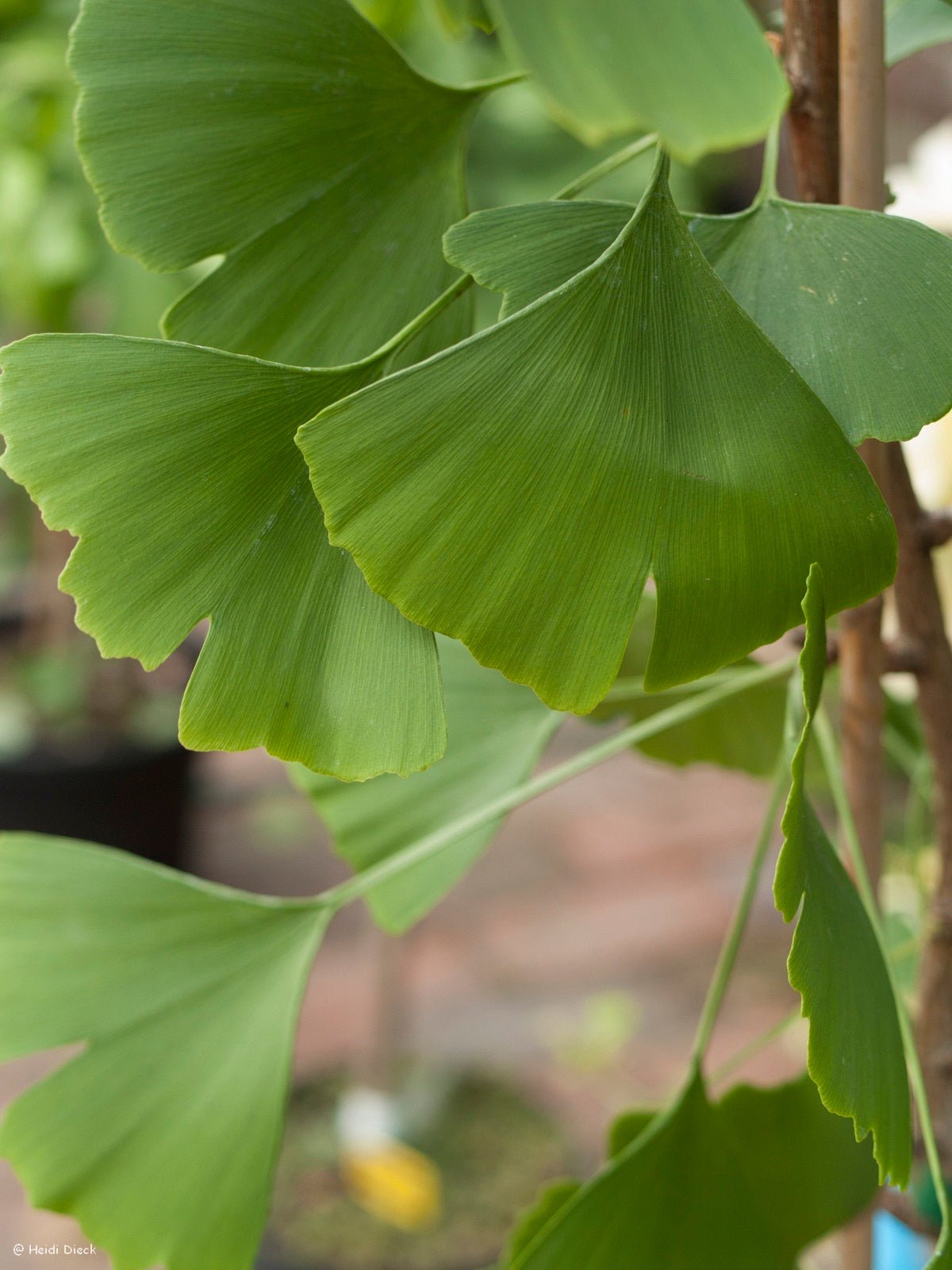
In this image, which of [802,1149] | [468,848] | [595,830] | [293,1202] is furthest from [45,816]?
[802,1149]

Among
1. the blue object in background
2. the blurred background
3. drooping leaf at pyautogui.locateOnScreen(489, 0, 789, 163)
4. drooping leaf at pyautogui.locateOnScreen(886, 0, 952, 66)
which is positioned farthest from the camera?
the blurred background

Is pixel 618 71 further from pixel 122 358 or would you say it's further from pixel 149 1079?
pixel 149 1079

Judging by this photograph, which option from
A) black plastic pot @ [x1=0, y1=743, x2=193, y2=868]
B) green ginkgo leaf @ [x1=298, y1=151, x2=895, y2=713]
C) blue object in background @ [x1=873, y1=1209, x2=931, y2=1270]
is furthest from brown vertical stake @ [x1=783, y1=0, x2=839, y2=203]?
black plastic pot @ [x1=0, y1=743, x2=193, y2=868]

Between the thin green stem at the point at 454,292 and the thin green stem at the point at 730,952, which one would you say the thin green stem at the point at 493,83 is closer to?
the thin green stem at the point at 454,292

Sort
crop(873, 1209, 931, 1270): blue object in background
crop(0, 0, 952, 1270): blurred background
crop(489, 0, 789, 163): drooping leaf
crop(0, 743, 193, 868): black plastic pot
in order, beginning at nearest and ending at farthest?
crop(489, 0, 789, 163): drooping leaf
crop(873, 1209, 931, 1270): blue object in background
crop(0, 0, 952, 1270): blurred background
crop(0, 743, 193, 868): black plastic pot

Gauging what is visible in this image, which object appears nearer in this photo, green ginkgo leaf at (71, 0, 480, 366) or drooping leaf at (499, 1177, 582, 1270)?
green ginkgo leaf at (71, 0, 480, 366)

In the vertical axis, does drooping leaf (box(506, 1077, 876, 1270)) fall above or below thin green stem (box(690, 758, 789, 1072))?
below

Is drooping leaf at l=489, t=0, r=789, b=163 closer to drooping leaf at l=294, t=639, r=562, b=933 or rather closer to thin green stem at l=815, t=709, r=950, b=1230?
thin green stem at l=815, t=709, r=950, b=1230

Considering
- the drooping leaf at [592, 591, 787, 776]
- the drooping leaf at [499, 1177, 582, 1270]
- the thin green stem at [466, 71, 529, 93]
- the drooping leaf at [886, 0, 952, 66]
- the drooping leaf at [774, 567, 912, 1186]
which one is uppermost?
the thin green stem at [466, 71, 529, 93]
